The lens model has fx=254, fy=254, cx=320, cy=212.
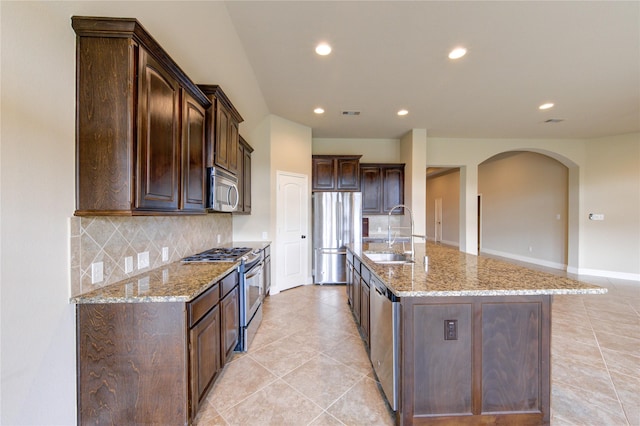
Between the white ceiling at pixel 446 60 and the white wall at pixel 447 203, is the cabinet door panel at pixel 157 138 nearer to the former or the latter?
the white ceiling at pixel 446 60

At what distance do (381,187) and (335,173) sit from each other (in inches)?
41.8

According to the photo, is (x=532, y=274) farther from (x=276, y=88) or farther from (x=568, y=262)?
(x=568, y=262)

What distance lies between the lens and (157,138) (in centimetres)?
158

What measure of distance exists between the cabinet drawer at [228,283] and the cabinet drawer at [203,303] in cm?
9

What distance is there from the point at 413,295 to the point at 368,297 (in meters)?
0.99

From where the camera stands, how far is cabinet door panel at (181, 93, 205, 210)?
1926 millimetres

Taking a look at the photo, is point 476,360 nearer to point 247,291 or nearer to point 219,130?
point 247,291

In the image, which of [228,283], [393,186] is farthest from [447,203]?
[228,283]

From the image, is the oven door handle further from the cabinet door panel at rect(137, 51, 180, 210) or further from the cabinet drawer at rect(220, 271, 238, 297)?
the cabinet door panel at rect(137, 51, 180, 210)

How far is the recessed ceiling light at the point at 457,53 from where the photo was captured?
2574 millimetres

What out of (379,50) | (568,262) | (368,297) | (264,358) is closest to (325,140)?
(379,50)

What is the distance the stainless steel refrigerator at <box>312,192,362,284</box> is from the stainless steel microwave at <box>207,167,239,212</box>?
86.5 inches

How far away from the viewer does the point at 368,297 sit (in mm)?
2381

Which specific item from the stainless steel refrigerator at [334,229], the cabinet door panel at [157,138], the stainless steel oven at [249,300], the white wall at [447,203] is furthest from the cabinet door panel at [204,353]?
the white wall at [447,203]
